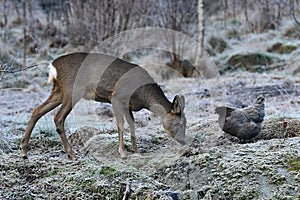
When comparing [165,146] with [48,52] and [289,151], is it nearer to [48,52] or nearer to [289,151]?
[289,151]

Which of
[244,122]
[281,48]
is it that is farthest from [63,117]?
[281,48]

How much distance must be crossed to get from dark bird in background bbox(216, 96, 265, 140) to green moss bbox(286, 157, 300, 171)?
0.89m

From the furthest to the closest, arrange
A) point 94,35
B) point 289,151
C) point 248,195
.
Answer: point 94,35
point 289,151
point 248,195

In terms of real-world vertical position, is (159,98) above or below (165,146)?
above

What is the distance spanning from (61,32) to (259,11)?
26.7 ft

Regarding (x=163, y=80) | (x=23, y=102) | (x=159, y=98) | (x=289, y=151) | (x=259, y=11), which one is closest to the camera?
(x=289, y=151)

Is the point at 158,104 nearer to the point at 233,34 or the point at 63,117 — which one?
the point at 63,117

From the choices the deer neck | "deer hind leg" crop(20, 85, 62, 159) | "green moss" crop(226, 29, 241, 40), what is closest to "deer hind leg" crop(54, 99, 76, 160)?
"deer hind leg" crop(20, 85, 62, 159)

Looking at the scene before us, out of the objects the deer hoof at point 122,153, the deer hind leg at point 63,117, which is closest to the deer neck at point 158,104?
the deer hoof at point 122,153

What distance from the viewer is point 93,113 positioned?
351 inches

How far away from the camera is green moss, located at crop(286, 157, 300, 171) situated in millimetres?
4052

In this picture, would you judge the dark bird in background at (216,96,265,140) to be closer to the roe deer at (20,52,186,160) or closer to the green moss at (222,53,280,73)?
the roe deer at (20,52,186,160)

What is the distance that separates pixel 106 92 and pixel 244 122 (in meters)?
1.48

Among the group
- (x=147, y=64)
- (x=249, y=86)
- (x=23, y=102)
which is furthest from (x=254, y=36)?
(x=23, y=102)
